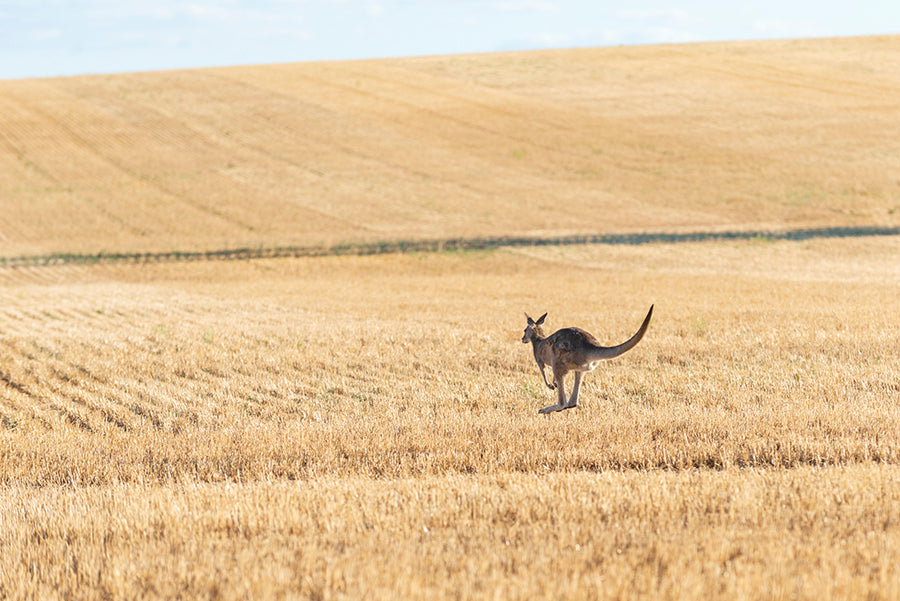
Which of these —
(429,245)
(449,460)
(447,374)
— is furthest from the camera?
(429,245)

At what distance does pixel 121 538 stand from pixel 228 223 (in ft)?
125

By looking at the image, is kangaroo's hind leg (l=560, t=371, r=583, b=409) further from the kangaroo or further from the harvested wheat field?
the harvested wheat field

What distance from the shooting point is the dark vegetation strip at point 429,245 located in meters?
36.6

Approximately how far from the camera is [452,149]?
5425cm

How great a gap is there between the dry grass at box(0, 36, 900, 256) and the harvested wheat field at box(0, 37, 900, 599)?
0.36 metres

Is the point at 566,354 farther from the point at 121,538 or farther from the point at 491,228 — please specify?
the point at 491,228

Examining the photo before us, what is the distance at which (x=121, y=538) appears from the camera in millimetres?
5945

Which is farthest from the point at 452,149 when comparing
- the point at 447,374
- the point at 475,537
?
the point at 475,537

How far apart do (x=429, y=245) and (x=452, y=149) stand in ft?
57.7

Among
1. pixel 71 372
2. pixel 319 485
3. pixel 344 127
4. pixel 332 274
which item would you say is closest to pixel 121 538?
pixel 319 485

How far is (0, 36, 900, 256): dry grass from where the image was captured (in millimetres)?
42781

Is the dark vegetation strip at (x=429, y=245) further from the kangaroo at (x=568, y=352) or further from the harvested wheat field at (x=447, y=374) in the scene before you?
the kangaroo at (x=568, y=352)

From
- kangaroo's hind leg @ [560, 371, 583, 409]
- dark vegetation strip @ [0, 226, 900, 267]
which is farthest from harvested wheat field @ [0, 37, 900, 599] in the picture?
dark vegetation strip @ [0, 226, 900, 267]

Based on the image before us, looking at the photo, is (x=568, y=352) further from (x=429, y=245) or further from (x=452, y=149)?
(x=452, y=149)
